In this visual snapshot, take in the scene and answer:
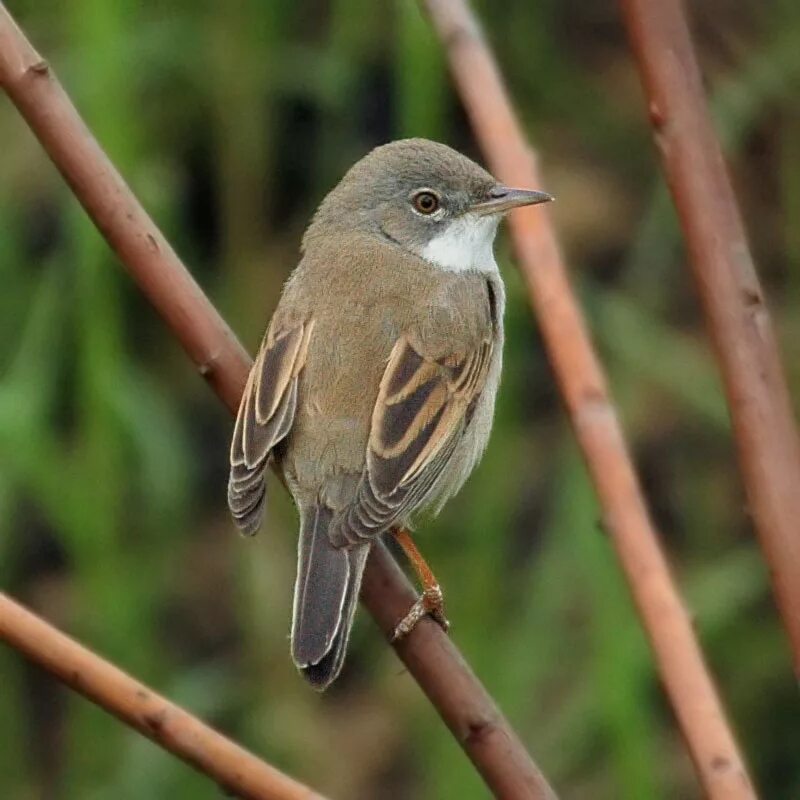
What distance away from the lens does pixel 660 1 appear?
82.3 inches

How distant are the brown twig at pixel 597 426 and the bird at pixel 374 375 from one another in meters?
0.43

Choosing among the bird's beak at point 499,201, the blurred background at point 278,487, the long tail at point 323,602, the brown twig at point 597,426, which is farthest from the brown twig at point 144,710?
the blurred background at point 278,487

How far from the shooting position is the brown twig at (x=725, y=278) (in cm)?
208

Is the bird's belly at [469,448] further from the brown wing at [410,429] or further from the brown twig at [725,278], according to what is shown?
the brown twig at [725,278]

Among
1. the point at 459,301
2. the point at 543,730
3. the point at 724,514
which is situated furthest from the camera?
the point at 724,514

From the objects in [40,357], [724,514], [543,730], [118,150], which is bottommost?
[543,730]

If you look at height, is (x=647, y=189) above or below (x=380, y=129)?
below

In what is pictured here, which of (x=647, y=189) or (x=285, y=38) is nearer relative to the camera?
(x=285, y=38)

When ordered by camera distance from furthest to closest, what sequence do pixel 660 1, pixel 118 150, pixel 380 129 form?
pixel 380 129 < pixel 118 150 < pixel 660 1

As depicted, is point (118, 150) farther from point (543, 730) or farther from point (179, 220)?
point (543, 730)

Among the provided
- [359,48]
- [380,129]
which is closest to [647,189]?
[380,129]

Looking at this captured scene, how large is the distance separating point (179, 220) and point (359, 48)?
0.97 m

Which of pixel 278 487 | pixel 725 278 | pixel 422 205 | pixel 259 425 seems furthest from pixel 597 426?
pixel 278 487

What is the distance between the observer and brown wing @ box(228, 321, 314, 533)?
125 inches
